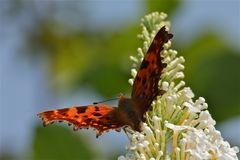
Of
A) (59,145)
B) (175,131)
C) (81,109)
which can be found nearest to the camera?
(175,131)

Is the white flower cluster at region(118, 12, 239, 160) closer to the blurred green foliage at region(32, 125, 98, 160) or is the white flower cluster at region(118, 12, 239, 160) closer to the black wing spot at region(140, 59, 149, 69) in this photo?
the black wing spot at region(140, 59, 149, 69)

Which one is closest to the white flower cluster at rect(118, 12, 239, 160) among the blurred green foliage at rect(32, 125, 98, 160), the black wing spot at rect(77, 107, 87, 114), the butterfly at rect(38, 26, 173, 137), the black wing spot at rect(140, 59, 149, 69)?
the butterfly at rect(38, 26, 173, 137)

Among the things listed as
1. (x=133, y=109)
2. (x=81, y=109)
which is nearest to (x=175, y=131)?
(x=133, y=109)

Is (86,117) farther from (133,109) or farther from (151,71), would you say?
(151,71)

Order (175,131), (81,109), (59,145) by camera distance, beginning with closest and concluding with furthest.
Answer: (175,131), (81,109), (59,145)

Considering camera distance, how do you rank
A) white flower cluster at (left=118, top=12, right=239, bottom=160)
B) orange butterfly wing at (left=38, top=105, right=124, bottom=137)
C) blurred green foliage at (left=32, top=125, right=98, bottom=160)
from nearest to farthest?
1. white flower cluster at (left=118, top=12, right=239, bottom=160)
2. orange butterfly wing at (left=38, top=105, right=124, bottom=137)
3. blurred green foliage at (left=32, top=125, right=98, bottom=160)

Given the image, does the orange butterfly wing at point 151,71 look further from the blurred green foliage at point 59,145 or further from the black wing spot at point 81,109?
the blurred green foliage at point 59,145

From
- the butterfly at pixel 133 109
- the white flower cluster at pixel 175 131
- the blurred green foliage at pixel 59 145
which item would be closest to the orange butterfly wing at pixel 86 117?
the butterfly at pixel 133 109
